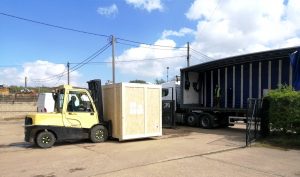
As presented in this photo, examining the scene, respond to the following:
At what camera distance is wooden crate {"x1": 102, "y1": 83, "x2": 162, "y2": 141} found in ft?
48.4

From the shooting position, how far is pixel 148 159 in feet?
35.6

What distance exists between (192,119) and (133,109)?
7.80 metres

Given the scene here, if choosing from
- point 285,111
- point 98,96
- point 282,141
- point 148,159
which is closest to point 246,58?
point 285,111

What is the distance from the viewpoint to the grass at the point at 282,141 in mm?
13702

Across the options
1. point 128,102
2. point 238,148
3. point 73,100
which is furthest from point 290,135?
point 73,100

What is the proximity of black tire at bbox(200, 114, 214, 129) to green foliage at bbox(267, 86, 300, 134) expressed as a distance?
224 inches

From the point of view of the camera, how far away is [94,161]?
34.8 feet

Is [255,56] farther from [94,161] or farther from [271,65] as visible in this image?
[94,161]

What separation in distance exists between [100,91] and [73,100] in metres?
1.42

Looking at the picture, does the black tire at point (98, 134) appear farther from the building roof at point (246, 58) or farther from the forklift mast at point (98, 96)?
the building roof at point (246, 58)

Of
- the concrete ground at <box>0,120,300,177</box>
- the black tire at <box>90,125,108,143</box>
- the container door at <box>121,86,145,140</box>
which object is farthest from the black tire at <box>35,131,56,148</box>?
the container door at <box>121,86,145,140</box>

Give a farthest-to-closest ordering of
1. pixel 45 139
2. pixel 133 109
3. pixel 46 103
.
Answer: pixel 46 103
pixel 133 109
pixel 45 139

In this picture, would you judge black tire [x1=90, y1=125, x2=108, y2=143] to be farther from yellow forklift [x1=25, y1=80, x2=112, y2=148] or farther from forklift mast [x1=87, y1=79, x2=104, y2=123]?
forklift mast [x1=87, y1=79, x2=104, y2=123]

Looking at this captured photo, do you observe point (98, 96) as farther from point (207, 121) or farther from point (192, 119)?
point (192, 119)
